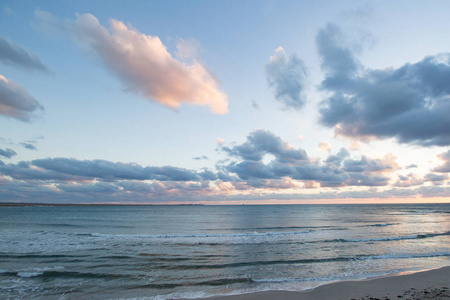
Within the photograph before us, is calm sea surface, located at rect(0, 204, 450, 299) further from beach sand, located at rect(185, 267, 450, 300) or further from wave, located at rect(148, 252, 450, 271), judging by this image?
beach sand, located at rect(185, 267, 450, 300)

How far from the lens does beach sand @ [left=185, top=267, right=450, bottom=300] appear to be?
11234 mm

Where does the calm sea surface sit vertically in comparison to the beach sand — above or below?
below

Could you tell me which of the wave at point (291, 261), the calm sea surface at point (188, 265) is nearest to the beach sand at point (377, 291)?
the calm sea surface at point (188, 265)

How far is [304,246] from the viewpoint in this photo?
24.7m

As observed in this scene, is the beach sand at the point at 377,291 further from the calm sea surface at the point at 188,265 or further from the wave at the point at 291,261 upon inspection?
the wave at the point at 291,261

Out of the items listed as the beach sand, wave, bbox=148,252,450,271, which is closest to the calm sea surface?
wave, bbox=148,252,450,271

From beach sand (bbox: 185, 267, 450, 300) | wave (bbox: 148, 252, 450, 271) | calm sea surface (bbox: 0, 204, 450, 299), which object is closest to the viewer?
beach sand (bbox: 185, 267, 450, 300)

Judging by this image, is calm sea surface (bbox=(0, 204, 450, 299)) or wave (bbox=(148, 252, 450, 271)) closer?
calm sea surface (bbox=(0, 204, 450, 299))

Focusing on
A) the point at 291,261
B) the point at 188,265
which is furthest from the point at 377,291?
the point at 188,265

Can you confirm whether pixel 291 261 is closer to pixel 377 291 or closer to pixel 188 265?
pixel 377 291

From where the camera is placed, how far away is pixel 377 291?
1185cm

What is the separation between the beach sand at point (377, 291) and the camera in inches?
442

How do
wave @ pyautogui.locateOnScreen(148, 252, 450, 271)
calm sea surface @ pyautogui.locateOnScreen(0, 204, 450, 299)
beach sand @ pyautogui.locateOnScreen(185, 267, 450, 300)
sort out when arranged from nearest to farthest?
1. beach sand @ pyautogui.locateOnScreen(185, 267, 450, 300)
2. calm sea surface @ pyautogui.locateOnScreen(0, 204, 450, 299)
3. wave @ pyautogui.locateOnScreen(148, 252, 450, 271)

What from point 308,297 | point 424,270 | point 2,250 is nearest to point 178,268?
point 308,297
